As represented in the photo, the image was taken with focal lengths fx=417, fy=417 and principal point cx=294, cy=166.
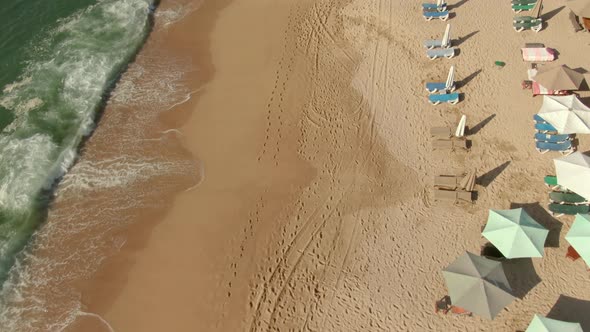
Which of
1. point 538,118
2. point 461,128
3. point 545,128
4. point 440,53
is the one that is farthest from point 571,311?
point 440,53

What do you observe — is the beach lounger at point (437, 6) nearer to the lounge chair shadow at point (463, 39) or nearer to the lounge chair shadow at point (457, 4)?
the lounge chair shadow at point (457, 4)

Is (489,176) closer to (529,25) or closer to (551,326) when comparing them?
(551,326)

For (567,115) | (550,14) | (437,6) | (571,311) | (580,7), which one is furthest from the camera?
(437,6)

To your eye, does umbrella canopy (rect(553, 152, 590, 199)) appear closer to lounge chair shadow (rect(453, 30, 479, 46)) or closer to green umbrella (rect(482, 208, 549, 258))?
green umbrella (rect(482, 208, 549, 258))

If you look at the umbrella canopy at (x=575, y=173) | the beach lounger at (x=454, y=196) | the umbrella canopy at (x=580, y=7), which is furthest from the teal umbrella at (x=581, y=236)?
→ the umbrella canopy at (x=580, y=7)

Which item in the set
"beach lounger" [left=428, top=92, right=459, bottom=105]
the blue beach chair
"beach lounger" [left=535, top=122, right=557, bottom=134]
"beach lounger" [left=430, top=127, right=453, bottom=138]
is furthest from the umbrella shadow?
"beach lounger" [left=428, top=92, right=459, bottom=105]
